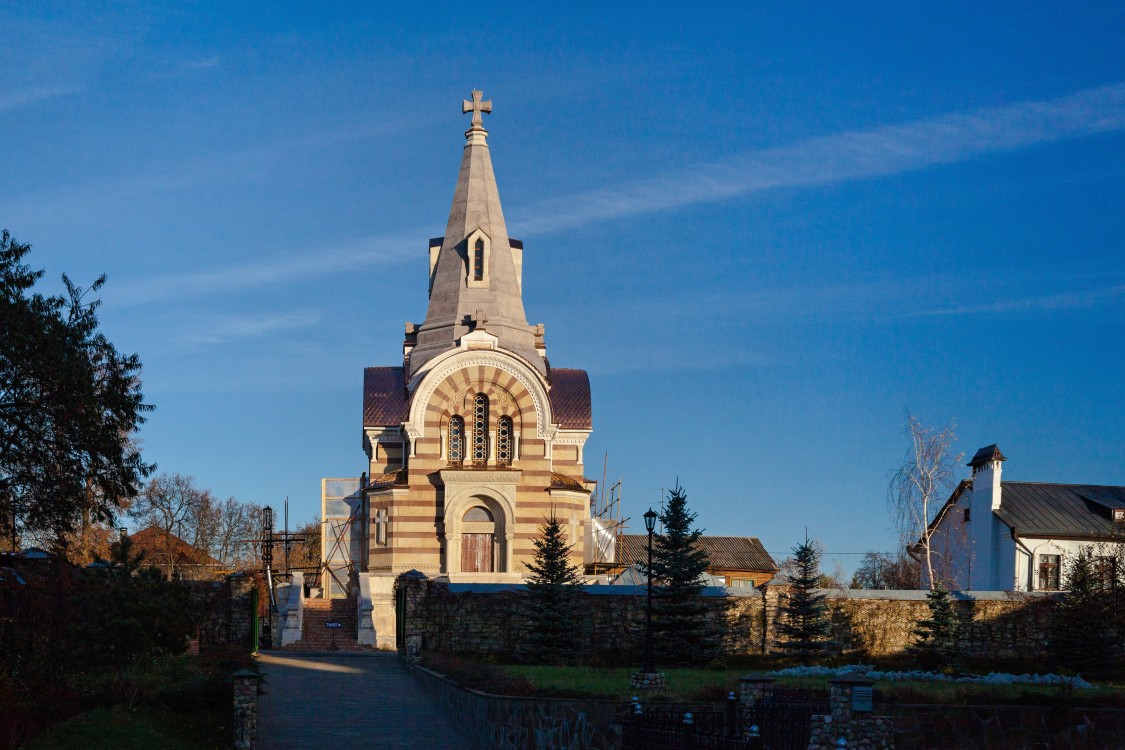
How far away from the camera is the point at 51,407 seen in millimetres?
25109

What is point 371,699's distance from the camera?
24953 millimetres

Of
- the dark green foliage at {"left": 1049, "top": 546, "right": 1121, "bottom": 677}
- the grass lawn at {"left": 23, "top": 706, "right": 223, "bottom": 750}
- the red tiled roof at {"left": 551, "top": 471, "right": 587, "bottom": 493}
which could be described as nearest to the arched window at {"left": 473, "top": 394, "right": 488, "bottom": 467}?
the red tiled roof at {"left": 551, "top": 471, "right": 587, "bottom": 493}

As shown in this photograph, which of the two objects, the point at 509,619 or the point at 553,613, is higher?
the point at 553,613

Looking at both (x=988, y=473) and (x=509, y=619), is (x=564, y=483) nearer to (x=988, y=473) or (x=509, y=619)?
(x=509, y=619)

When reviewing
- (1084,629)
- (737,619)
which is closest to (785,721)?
(737,619)

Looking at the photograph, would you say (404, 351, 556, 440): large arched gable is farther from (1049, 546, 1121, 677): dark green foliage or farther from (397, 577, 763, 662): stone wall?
(1049, 546, 1121, 677): dark green foliage

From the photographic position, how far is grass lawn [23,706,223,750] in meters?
19.4

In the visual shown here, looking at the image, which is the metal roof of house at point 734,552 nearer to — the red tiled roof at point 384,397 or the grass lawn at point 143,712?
the red tiled roof at point 384,397

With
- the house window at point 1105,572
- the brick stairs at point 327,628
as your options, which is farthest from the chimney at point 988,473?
the brick stairs at point 327,628

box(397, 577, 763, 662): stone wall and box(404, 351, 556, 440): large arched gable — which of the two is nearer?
box(397, 577, 763, 662): stone wall

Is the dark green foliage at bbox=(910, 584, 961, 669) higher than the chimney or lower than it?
lower

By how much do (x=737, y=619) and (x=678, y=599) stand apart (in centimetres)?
286

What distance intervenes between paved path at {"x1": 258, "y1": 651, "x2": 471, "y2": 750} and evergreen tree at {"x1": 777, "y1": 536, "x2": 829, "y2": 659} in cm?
945

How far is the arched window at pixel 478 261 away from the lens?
4784cm
